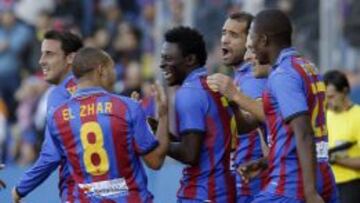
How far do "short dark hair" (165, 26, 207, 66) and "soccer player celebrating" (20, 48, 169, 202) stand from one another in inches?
21.5

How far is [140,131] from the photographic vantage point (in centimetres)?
841

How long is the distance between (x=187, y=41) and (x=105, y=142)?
1.08 meters

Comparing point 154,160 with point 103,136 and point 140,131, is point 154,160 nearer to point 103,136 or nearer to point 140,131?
point 140,131

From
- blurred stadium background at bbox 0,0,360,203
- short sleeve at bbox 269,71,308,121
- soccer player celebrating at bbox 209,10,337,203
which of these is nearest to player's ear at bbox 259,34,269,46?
soccer player celebrating at bbox 209,10,337,203

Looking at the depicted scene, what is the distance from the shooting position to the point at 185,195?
29.3ft

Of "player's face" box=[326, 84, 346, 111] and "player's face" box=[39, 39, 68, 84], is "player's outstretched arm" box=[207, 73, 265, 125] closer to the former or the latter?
"player's face" box=[39, 39, 68, 84]

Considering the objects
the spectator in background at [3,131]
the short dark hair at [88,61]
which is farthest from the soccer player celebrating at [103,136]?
the spectator in background at [3,131]

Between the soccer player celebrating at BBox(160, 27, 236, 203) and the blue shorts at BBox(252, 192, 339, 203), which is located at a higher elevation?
the soccer player celebrating at BBox(160, 27, 236, 203)

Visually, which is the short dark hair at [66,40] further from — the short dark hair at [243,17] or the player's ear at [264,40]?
the player's ear at [264,40]

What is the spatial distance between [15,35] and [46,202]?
569 cm

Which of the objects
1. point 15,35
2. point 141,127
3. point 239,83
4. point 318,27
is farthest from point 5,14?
point 141,127

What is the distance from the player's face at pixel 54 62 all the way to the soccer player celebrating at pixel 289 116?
6.74 ft

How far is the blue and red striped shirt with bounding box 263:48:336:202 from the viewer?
7887 mm

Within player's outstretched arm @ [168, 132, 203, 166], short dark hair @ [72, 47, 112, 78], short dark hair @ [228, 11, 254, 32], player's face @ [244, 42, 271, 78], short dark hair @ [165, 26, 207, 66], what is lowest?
player's outstretched arm @ [168, 132, 203, 166]
